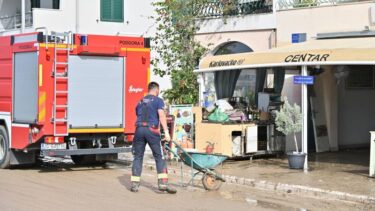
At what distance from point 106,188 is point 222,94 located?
6.84 meters

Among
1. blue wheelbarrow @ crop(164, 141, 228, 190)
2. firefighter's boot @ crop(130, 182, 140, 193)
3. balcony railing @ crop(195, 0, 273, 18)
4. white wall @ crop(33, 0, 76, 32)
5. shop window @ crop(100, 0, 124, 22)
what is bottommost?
firefighter's boot @ crop(130, 182, 140, 193)

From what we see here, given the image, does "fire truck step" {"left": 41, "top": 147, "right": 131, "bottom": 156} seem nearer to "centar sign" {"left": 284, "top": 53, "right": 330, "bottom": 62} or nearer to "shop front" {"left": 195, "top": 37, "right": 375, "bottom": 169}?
"shop front" {"left": 195, "top": 37, "right": 375, "bottom": 169}

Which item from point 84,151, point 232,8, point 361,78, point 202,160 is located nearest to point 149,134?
Result: point 202,160

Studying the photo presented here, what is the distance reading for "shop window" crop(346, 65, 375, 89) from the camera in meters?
18.0

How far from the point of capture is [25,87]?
13625 mm

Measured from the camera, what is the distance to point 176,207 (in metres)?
9.64

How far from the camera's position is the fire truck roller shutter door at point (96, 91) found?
44.3 ft

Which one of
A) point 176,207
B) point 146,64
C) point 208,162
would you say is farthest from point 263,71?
point 176,207

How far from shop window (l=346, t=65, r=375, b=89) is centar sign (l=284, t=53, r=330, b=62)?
4.94 meters

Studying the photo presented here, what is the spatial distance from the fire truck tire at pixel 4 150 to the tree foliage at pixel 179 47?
7177 millimetres

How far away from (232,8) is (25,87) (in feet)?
29.2

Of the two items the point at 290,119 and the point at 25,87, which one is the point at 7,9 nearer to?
the point at 25,87

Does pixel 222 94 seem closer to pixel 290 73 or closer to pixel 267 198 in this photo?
pixel 290 73

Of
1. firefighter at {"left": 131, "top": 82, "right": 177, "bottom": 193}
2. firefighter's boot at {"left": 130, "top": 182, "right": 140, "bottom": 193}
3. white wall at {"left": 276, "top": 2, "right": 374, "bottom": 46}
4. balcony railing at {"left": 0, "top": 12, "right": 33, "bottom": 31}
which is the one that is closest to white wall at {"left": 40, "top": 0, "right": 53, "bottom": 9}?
balcony railing at {"left": 0, "top": 12, "right": 33, "bottom": 31}
